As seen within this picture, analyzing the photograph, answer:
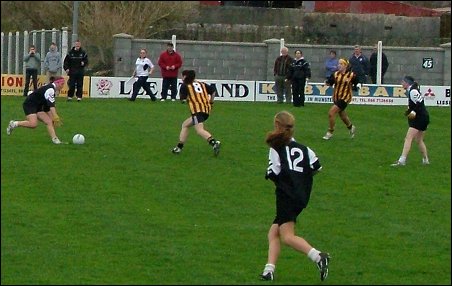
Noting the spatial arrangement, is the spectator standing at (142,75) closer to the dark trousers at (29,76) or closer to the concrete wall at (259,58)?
the dark trousers at (29,76)

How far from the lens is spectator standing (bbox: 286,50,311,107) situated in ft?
100

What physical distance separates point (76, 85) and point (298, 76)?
6503mm

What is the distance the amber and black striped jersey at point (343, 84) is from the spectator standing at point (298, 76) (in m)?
7.43

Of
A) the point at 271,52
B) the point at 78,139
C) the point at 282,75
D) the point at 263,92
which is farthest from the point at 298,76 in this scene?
the point at 78,139

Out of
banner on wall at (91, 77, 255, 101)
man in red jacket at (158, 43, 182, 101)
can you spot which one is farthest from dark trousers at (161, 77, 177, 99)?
banner on wall at (91, 77, 255, 101)

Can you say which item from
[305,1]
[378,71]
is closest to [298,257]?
[378,71]

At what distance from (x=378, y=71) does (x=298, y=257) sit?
2424 cm

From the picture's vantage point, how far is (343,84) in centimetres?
2291

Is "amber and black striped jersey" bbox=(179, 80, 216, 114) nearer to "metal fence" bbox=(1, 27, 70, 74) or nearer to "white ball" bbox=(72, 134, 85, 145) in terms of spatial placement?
"white ball" bbox=(72, 134, 85, 145)

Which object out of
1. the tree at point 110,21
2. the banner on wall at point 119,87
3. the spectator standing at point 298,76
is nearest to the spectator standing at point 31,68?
the tree at point 110,21

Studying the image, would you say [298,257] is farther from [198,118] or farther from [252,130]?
[252,130]

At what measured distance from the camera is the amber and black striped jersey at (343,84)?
22.8 metres

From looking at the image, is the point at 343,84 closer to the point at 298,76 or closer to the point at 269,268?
the point at 298,76

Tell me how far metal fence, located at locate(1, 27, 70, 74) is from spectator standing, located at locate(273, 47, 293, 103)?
25.8 feet
